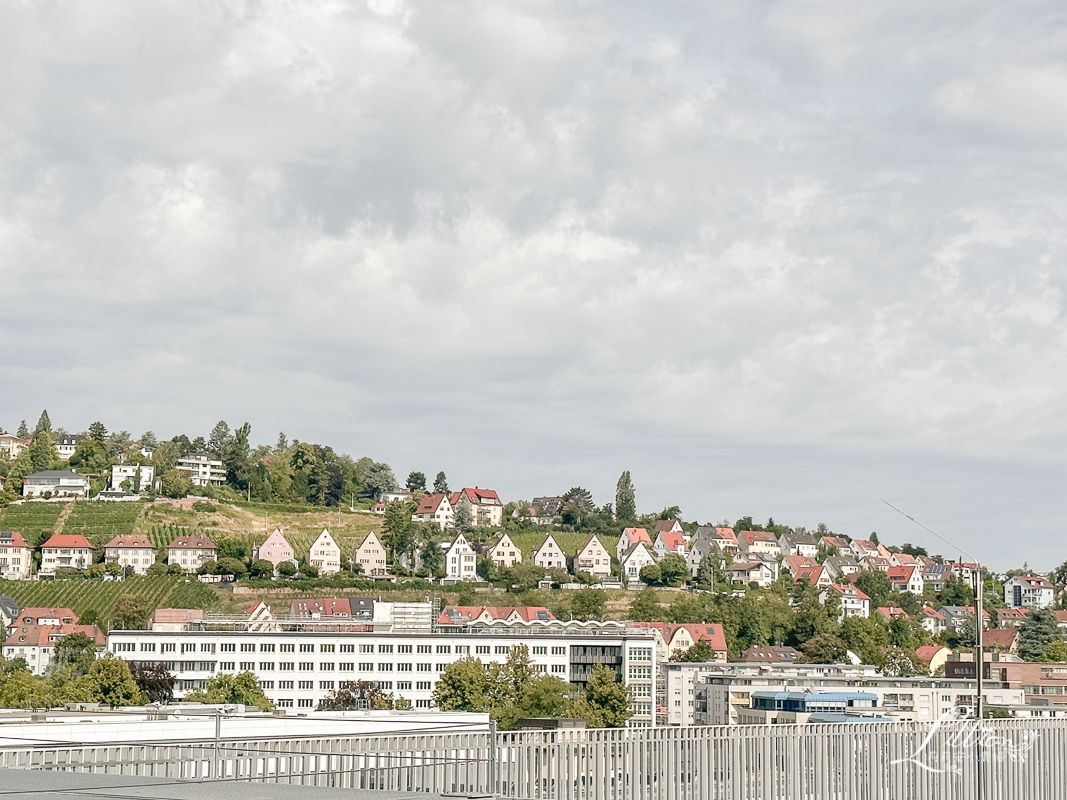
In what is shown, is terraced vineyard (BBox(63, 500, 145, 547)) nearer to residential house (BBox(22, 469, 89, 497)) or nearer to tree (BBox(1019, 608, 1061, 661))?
residential house (BBox(22, 469, 89, 497))

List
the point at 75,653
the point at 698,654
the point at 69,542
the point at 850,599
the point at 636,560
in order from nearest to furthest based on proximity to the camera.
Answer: the point at 75,653 < the point at 698,654 < the point at 69,542 < the point at 850,599 < the point at 636,560

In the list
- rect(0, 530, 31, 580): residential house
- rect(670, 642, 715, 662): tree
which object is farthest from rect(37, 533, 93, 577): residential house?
rect(670, 642, 715, 662): tree

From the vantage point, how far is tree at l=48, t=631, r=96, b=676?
102 metres

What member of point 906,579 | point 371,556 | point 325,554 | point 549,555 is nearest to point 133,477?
point 325,554

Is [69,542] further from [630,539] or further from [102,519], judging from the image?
[630,539]

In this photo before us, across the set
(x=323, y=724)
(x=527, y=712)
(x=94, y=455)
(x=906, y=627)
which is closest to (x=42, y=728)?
(x=323, y=724)

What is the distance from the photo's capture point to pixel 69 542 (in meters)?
150

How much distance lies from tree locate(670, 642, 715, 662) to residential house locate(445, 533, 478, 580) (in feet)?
131

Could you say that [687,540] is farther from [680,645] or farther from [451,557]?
[680,645]

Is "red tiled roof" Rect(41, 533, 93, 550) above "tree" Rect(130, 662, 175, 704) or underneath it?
above

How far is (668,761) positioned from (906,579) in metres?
180

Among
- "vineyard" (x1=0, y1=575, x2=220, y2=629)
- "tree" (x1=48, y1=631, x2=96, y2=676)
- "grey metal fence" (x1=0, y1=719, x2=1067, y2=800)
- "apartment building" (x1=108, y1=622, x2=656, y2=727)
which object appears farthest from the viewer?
"vineyard" (x1=0, y1=575, x2=220, y2=629)

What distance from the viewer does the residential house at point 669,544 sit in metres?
187

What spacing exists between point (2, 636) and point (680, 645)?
214 feet
